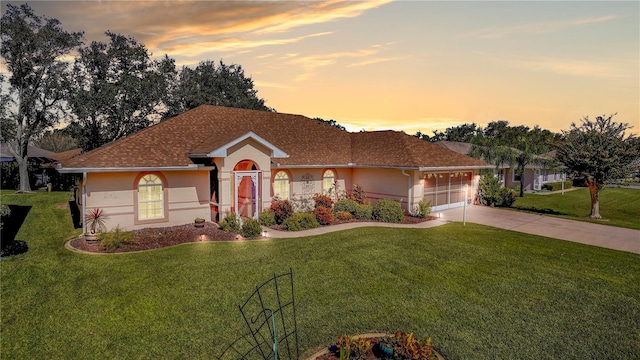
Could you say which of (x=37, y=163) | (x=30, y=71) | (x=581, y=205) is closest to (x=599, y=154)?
(x=581, y=205)

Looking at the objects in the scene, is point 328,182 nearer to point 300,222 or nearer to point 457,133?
point 300,222

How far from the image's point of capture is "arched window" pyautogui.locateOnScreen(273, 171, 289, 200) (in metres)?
19.4

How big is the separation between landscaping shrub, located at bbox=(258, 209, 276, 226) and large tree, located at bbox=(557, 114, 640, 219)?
63.6 ft

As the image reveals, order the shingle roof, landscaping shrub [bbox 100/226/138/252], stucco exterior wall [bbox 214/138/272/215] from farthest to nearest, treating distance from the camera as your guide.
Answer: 1. stucco exterior wall [bbox 214/138/272/215]
2. the shingle roof
3. landscaping shrub [bbox 100/226/138/252]

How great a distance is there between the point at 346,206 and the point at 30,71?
105 ft

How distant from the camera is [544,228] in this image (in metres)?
16.8

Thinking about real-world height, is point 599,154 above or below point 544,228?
above

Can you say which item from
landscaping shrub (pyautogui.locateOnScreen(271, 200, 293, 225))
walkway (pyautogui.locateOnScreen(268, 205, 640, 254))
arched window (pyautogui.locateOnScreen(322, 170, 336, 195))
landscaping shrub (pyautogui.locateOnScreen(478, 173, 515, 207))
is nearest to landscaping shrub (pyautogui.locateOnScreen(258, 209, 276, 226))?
landscaping shrub (pyautogui.locateOnScreen(271, 200, 293, 225))

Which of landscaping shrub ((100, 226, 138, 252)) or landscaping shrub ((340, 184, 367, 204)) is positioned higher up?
landscaping shrub ((340, 184, 367, 204))

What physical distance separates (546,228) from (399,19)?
12541 millimetres

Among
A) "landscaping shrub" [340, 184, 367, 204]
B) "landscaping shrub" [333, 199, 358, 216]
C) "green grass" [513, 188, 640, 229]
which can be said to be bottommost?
"green grass" [513, 188, 640, 229]

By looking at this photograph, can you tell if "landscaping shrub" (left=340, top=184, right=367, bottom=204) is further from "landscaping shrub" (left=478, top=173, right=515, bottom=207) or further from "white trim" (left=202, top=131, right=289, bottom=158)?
"landscaping shrub" (left=478, top=173, right=515, bottom=207)

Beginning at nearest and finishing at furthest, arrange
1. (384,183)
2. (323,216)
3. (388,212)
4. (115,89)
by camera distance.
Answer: (323,216) → (388,212) → (384,183) → (115,89)

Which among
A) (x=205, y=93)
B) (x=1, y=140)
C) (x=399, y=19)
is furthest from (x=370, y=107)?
(x=1, y=140)
